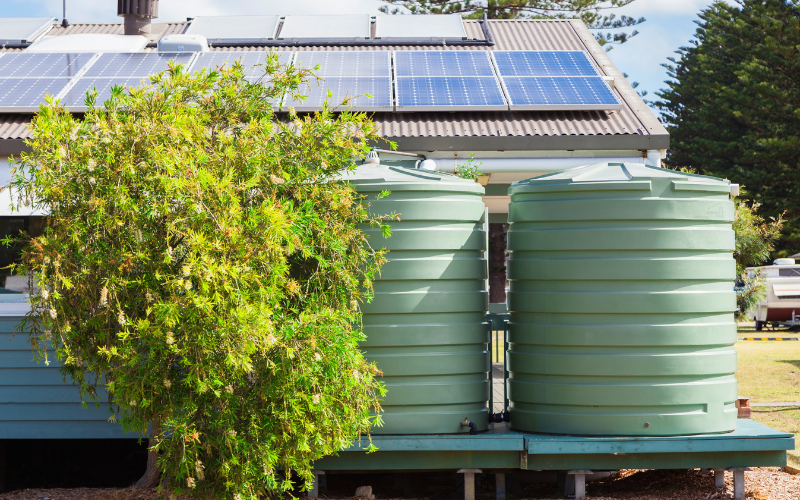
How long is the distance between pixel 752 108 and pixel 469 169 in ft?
106

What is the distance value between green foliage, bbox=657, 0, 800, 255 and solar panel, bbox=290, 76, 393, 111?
2866 centimetres

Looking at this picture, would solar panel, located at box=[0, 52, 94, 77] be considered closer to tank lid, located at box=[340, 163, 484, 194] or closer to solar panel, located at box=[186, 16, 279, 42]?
solar panel, located at box=[186, 16, 279, 42]

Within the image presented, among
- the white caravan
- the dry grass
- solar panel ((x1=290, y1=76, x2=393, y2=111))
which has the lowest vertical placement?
the dry grass

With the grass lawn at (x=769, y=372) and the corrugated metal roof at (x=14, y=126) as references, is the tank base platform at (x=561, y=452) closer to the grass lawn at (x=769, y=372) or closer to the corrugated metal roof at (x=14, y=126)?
the corrugated metal roof at (x=14, y=126)

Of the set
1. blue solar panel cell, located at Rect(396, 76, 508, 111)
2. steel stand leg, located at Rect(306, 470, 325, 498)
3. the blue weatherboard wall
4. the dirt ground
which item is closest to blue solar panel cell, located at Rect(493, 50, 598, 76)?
blue solar panel cell, located at Rect(396, 76, 508, 111)

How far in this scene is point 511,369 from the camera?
A: 5.49m

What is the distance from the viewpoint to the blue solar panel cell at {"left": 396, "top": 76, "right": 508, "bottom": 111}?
8.91 metres

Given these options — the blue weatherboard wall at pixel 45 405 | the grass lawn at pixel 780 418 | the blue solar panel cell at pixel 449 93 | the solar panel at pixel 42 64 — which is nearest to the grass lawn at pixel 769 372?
the grass lawn at pixel 780 418

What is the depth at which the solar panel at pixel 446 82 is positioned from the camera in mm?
8938

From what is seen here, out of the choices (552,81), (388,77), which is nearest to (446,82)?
(388,77)

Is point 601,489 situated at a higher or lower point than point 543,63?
lower

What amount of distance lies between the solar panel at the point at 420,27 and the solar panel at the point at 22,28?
18.4ft

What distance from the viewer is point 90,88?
890 cm

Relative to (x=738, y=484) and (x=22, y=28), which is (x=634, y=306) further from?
(x=22, y=28)
